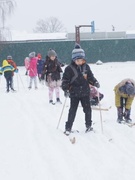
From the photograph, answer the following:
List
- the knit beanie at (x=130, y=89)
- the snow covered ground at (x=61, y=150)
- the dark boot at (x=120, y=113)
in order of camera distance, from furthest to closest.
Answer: the dark boot at (x=120, y=113), the knit beanie at (x=130, y=89), the snow covered ground at (x=61, y=150)

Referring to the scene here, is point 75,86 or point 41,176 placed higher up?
point 75,86

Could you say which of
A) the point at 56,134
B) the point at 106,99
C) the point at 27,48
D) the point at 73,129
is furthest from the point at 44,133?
the point at 27,48

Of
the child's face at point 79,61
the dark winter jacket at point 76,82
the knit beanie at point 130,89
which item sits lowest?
the knit beanie at point 130,89

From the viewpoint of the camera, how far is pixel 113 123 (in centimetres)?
768

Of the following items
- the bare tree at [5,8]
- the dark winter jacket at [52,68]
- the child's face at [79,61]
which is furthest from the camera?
the bare tree at [5,8]

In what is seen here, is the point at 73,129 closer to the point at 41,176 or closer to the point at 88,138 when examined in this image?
the point at 88,138

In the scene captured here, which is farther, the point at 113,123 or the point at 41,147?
the point at 113,123

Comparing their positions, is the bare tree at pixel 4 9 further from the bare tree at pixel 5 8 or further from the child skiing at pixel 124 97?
the child skiing at pixel 124 97

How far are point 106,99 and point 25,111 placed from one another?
3434mm

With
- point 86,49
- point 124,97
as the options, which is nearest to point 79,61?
point 124,97

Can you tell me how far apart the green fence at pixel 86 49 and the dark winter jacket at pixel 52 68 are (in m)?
23.6

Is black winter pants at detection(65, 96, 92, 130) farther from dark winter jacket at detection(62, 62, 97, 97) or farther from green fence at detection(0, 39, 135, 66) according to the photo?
green fence at detection(0, 39, 135, 66)

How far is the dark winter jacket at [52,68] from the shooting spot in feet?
34.7

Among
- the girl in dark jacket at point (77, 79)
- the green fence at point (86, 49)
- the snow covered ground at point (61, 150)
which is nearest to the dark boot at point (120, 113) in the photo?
the snow covered ground at point (61, 150)
